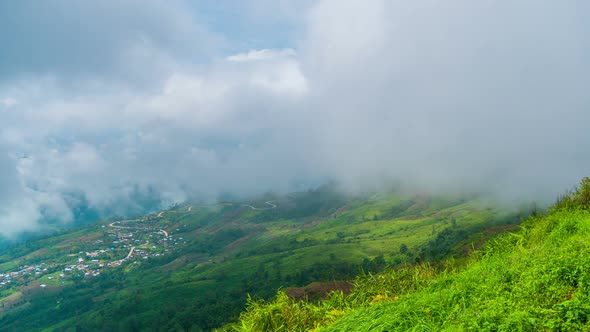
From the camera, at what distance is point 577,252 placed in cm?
1108

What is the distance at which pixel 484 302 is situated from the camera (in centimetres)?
990

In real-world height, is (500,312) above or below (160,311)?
above

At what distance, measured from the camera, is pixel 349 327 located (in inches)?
454

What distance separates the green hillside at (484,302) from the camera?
8.45 meters

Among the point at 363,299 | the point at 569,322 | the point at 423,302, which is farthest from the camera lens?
the point at 363,299

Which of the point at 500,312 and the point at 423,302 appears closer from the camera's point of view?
the point at 500,312

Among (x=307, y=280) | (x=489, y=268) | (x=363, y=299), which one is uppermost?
(x=489, y=268)

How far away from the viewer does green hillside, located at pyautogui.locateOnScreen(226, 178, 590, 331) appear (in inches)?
332

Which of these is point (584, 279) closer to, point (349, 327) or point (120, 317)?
point (349, 327)

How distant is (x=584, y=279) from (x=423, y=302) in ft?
14.3

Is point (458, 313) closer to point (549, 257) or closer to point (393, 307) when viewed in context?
point (393, 307)

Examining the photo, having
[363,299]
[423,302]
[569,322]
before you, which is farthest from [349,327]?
[569,322]

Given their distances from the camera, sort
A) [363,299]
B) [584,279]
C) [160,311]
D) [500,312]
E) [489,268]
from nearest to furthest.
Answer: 1. [500,312]
2. [584,279]
3. [489,268]
4. [363,299]
5. [160,311]

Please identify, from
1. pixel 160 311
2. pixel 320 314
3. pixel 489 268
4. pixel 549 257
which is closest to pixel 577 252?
pixel 549 257
